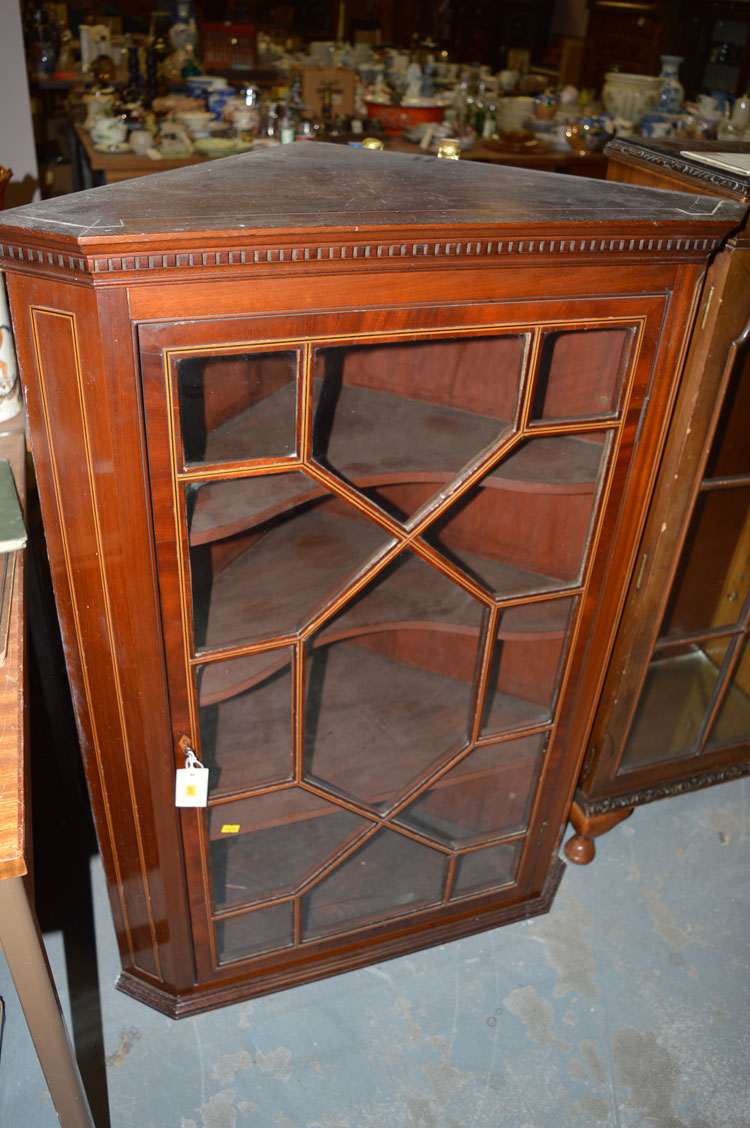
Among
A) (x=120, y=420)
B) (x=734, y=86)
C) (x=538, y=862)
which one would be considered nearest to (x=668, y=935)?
(x=538, y=862)

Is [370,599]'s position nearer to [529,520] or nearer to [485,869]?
[529,520]

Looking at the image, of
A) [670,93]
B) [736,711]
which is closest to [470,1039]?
[736,711]

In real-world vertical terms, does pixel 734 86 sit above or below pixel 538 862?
above

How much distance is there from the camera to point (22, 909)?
2.20 feet

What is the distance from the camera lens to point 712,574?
4.61ft

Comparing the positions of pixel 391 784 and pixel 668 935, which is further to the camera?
pixel 668 935

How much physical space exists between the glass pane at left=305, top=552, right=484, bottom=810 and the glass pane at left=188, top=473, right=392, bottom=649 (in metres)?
0.06

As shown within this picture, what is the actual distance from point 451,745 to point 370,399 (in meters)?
0.48

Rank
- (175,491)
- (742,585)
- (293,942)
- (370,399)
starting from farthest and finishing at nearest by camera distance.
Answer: (742,585)
(293,942)
(370,399)
(175,491)

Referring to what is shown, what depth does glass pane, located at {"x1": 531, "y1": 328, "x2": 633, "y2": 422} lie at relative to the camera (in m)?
0.92

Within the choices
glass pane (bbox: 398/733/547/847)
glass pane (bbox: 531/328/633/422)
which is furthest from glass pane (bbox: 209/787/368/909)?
glass pane (bbox: 531/328/633/422)

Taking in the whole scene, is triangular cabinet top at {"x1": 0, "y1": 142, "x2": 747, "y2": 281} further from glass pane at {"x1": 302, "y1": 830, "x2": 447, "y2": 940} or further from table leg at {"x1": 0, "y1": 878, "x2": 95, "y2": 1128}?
glass pane at {"x1": 302, "y1": 830, "x2": 447, "y2": 940}

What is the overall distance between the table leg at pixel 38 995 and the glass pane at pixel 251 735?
12.5 inches

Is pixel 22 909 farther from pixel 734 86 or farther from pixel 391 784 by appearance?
pixel 734 86
